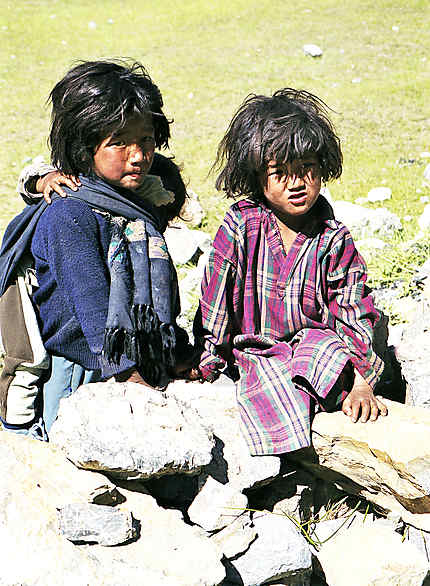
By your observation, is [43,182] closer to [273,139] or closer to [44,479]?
[273,139]

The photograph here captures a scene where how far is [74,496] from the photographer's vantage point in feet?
7.32

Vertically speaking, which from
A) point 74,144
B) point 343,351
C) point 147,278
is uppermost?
point 74,144

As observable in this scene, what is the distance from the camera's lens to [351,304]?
2777 mm

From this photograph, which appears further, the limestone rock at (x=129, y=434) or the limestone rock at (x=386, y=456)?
the limestone rock at (x=386, y=456)

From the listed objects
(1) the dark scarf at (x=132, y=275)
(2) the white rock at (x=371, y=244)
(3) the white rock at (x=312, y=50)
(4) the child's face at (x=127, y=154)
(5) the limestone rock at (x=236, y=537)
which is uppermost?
(4) the child's face at (x=127, y=154)

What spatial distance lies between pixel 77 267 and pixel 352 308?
1.08 m

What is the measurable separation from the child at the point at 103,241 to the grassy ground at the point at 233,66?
2826mm

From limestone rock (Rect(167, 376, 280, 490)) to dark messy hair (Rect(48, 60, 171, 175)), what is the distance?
945mm

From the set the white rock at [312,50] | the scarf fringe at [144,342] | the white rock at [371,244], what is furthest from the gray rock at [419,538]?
the white rock at [312,50]

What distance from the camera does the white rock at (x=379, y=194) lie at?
582cm

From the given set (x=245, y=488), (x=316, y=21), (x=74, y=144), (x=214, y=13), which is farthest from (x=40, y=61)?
(x=245, y=488)

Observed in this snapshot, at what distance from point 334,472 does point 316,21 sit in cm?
1106

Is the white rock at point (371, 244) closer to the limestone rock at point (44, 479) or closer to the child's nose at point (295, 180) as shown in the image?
the child's nose at point (295, 180)

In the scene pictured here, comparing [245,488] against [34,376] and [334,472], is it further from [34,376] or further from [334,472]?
[34,376]
